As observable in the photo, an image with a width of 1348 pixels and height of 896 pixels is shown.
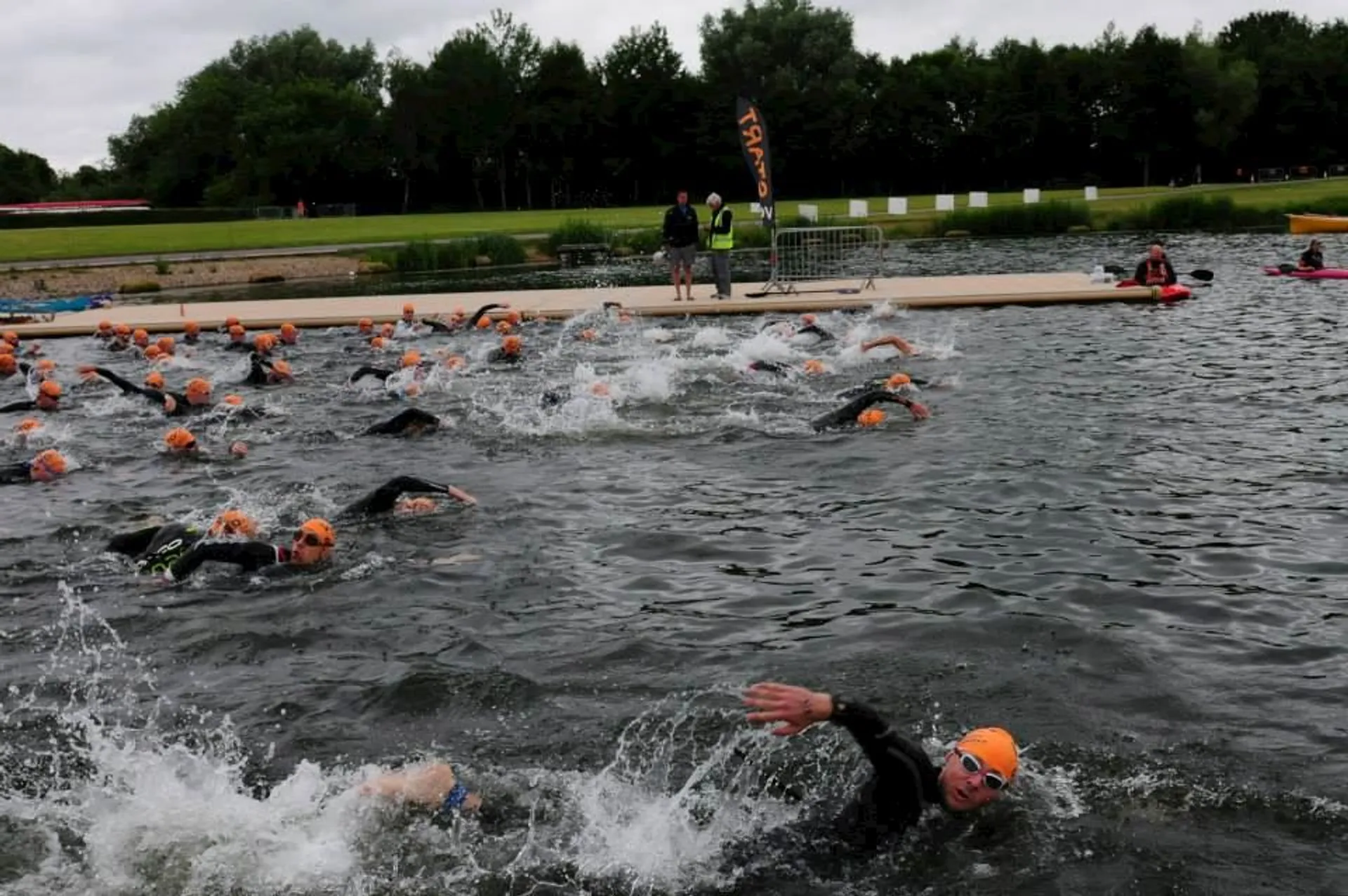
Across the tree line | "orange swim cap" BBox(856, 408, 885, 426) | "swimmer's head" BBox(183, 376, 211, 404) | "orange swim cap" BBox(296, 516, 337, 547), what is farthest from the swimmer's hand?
the tree line

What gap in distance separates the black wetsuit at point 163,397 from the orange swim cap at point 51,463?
10.3 ft

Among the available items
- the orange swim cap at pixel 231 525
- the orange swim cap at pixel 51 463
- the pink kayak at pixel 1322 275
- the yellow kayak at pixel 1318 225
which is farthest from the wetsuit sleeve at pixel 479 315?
the yellow kayak at pixel 1318 225

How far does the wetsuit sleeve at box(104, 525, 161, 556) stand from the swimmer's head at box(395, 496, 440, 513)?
7.70 feet

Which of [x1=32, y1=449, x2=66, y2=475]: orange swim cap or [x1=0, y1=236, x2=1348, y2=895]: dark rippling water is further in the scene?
[x1=32, y1=449, x2=66, y2=475]: orange swim cap

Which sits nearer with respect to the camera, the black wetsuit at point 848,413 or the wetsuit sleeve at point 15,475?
the wetsuit sleeve at point 15,475

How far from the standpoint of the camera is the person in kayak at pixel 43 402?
1948 cm

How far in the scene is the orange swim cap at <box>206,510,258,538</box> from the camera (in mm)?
11820

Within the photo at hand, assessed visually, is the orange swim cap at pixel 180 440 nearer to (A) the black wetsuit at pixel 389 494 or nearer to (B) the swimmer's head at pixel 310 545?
(A) the black wetsuit at pixel 389 494

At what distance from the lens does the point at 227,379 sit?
22812mm

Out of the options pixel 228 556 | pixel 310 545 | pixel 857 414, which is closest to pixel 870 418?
pixel 857 414

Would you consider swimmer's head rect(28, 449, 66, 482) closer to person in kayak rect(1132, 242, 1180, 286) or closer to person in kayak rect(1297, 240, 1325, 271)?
person in kayak rect(1132, 242, 1180, 286)

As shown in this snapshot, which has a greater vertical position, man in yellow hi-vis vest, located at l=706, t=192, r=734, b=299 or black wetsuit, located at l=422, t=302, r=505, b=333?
man in yellow hi-vis vest, located at l=706, t=192, r=734, b=299

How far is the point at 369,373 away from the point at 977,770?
16.2m

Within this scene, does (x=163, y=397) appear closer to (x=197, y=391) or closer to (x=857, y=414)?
(x=197, y=391)
